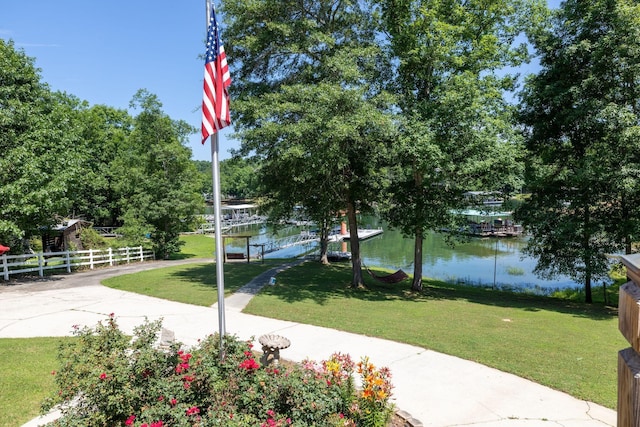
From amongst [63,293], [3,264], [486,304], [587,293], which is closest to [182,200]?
[3,264]

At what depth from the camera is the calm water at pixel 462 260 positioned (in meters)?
24.0

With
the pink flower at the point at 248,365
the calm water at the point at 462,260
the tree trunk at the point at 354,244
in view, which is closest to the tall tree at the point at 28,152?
the tree trunk at the point at 354,244

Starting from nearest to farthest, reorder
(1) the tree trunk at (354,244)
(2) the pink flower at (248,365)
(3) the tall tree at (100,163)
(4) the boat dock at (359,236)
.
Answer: (2) the pink flower at (248,365) → (1) the tree trunk at (354,244) → (3) the tall tree at (100,163) → (4) the boat dock at (359,236)

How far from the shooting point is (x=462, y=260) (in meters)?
32.0

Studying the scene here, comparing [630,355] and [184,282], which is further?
[184,282]

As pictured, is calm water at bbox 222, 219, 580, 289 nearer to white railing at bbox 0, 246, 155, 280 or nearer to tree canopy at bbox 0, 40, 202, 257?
tree canopy at bbox 0, 40, 202, 257

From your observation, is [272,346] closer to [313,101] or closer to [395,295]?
[313,101]

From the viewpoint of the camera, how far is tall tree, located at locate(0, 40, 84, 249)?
14.2 m

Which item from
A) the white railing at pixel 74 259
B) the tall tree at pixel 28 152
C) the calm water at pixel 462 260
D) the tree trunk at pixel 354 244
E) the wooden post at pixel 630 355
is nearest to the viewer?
the wooden post at pixel 630 355

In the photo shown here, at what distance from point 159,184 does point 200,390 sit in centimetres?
2321

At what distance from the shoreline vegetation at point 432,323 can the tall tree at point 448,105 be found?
11.2ft

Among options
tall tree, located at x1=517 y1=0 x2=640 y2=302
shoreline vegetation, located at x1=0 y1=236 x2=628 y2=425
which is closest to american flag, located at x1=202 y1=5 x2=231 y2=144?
shoreline vegetation, located at x1=0 y1=236 x2=628 y2=425

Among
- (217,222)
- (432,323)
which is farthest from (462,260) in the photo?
(217,222)

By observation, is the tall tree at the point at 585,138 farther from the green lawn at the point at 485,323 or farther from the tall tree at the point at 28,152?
the tall tree at the point at 28,152
